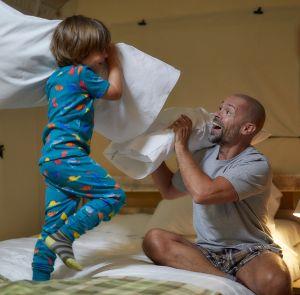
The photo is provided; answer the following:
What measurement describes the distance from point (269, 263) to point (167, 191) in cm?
59

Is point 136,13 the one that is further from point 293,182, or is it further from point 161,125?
point 161,125

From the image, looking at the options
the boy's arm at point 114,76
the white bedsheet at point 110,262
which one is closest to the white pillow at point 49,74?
the boy's arm at point 114,76

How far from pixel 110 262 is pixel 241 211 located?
533 mm

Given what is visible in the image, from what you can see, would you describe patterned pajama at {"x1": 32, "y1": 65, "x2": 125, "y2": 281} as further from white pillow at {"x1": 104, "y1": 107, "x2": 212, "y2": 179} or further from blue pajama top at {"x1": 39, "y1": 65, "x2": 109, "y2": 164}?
white pillow at {"x1": 104, "y1": 107, "x2": 212, "y2": 179}

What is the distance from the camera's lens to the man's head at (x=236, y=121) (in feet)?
6.49

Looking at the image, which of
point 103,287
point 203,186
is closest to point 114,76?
point 203,186

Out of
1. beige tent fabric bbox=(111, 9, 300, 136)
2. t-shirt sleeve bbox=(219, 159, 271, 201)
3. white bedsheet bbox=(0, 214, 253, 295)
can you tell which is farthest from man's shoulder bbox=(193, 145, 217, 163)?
beige tent fabric bbox=(111, 9, 300, 136)

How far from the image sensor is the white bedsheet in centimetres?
160

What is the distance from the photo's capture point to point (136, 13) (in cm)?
357

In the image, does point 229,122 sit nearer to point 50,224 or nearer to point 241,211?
point 241,211

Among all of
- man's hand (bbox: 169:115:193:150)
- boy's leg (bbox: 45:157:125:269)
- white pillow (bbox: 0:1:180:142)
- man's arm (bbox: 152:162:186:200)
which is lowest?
man's arm (bbox: 152:162:186:200)

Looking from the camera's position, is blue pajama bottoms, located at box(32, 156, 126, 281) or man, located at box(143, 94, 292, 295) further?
man, located at box(143, 94, 292, 295)

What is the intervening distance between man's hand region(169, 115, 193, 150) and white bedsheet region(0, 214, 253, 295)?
0.47 m

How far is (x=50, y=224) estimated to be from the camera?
1623 mm
